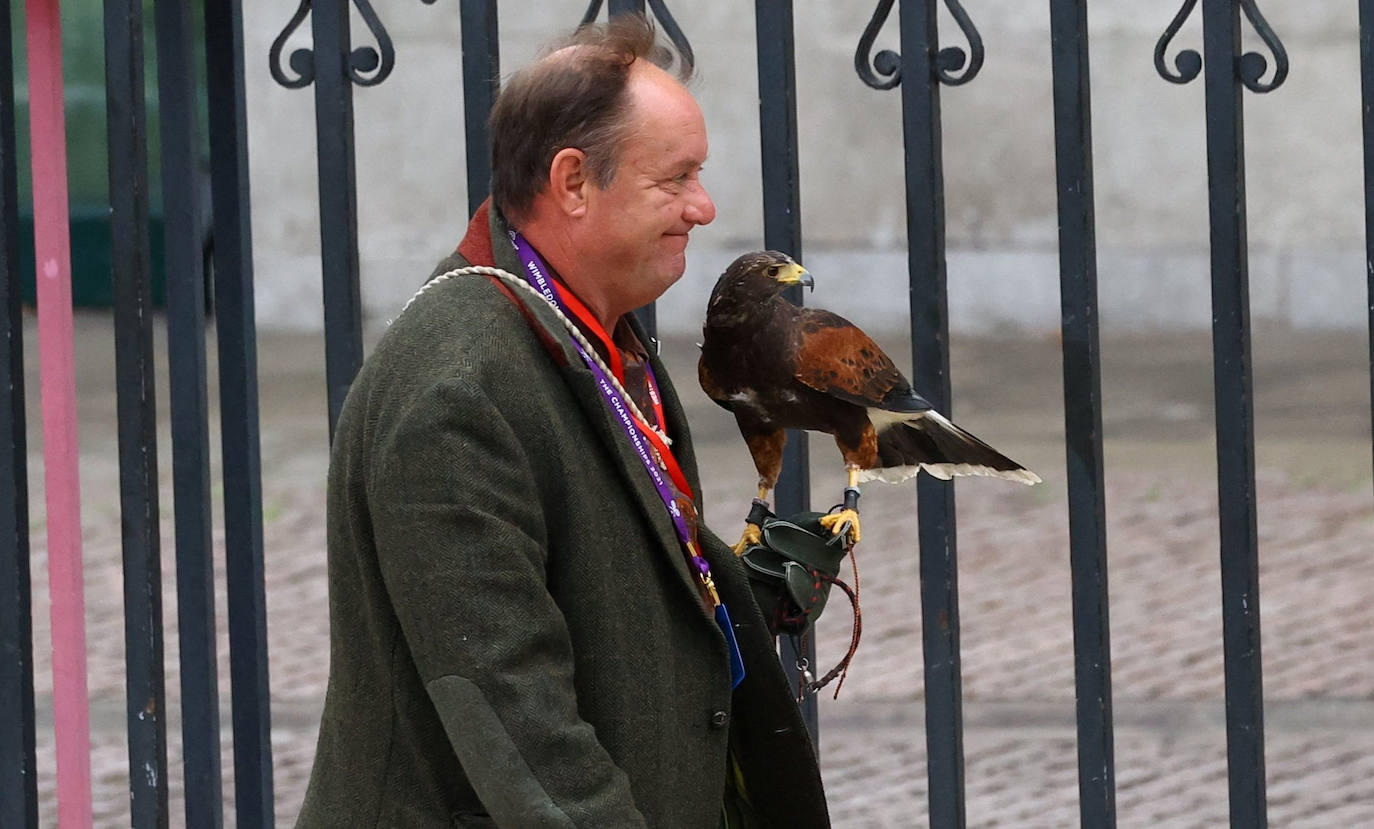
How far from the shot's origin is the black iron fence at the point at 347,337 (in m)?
3.07

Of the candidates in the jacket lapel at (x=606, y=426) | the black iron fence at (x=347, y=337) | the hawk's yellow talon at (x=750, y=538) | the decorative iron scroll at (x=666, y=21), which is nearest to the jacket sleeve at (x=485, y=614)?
the jacket lapel at (x=606, y=426)

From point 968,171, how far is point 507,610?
9.81 m

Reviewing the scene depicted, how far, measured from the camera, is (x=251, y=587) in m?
3.29

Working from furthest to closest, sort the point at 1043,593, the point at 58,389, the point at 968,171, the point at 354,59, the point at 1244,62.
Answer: the point at 968,171
the point at 1043,593
the point at 58,389
the point at 354,59
the point at 1244,62

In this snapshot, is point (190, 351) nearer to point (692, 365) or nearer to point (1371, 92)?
point (1371, 92)

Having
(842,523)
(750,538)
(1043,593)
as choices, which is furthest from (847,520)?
(1043,593)

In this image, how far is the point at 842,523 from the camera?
2.67 meters

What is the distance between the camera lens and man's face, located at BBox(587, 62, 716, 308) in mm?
2320

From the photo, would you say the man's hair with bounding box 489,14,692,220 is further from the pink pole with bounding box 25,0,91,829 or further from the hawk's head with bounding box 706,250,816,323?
the pink pole with bounding box 25,0,91,829

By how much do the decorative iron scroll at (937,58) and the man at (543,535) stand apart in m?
0.73

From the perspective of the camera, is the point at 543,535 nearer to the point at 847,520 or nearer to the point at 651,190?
the point at 651,190

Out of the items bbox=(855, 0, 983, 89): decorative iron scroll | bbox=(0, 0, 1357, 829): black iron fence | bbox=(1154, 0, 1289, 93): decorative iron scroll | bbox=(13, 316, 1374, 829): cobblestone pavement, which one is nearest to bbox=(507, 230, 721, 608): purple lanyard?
bbox=(0, 0, 1357, 829): black iron fence

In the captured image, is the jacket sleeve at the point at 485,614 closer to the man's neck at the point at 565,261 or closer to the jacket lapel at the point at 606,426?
the jacket lapel at the point at 606,426

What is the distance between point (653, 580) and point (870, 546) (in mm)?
6178
